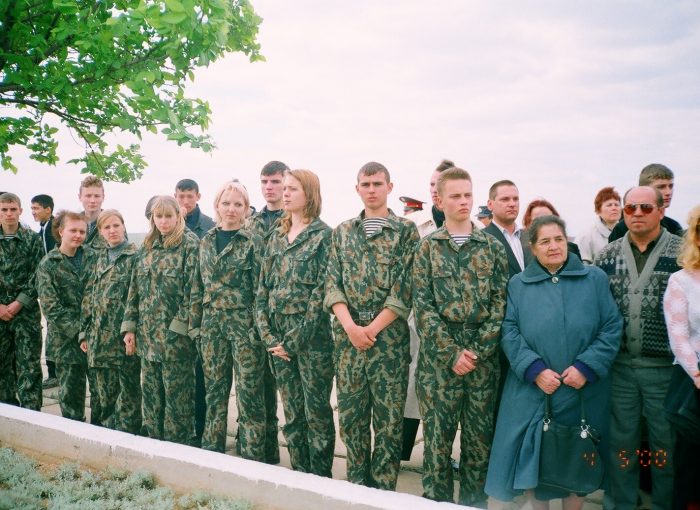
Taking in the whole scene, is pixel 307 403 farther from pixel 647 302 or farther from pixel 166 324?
pixel 647 302

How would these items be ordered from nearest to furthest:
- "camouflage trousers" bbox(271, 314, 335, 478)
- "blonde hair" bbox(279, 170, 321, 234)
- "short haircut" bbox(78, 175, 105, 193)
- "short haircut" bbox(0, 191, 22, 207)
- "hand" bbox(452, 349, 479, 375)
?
1. "hand" bbox(452, 349, 479, 375)
2. "camouflage trousers" bbox(271, 314, 335, 478)
3. "blonde hair" bbox(279, 170, 321, 234)
4. "short haircut" bbox(0, 191, 22, 207)
5. "short haircut" bbox(78, 175, 105, 193)

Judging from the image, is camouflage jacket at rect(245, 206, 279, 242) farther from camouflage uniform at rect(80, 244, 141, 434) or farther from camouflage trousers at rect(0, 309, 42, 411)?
camouflage trousers at rect(0, 309, 42, 411)

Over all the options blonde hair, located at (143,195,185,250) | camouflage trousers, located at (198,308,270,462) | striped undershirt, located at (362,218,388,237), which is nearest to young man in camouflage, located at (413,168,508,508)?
striped undershirt, located at (362,218,388,237)

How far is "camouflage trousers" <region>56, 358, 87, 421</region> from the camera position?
15.7ft

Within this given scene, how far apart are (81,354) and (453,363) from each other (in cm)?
354

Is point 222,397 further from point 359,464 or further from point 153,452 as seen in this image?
point 359,464

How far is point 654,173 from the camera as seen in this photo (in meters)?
3.93

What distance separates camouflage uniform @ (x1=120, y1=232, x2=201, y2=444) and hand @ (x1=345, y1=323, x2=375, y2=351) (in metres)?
1.41

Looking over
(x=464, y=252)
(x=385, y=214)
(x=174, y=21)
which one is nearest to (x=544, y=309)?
(x=464, y=252)

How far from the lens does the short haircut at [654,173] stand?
3.90 meters

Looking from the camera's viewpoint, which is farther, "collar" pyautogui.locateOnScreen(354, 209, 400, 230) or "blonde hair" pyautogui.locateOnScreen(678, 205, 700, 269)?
"collar" pyautogui.locateOnScreen(354, 209, 400, 230)

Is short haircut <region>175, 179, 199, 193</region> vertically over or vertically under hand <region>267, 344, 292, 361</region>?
over

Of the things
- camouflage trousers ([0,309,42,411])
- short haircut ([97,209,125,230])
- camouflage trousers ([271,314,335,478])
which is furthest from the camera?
camouflage trousers ([0,309,42,411])

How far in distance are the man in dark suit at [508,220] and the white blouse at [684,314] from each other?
108 cm
